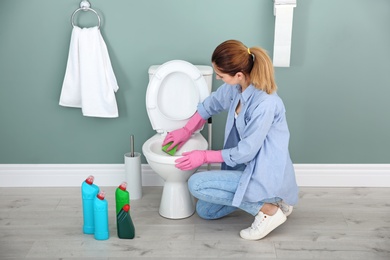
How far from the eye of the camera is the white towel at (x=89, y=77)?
2.77 m

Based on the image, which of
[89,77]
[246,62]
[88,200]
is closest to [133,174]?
[88,200]

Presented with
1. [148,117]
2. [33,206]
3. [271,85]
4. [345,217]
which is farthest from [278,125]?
[33,206]

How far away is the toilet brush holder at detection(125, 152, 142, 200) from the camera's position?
9.34 feet

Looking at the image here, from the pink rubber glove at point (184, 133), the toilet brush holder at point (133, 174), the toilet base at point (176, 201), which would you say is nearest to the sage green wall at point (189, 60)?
the toilet brush holder at point (133, 174)

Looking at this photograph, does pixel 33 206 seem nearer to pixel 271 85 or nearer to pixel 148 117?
pixel 148 117

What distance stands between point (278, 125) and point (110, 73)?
3.30ft

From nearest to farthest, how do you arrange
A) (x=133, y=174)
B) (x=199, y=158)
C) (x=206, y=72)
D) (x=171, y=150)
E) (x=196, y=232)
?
(x=199, y=158) → (x=196, y=232) → (x=171, y=150) → (x=206, y=72) → (x=133, y=174)

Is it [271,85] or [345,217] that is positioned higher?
[271,85]

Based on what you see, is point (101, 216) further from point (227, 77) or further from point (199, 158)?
point (227, 77)

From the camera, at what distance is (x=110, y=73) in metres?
2.84

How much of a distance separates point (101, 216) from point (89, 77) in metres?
0.80

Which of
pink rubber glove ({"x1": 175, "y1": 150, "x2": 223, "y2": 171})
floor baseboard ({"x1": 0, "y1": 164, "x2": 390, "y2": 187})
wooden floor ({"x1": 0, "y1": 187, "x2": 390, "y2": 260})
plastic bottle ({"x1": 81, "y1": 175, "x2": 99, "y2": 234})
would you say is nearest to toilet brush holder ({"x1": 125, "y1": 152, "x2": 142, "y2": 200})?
wooden floor ({"x1": 0, "y1": 187, "x2": 390, "y2": 260})

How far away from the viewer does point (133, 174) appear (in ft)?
9.41

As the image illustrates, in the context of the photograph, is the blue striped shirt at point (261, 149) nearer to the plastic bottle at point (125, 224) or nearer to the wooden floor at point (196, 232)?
the wooden floor at point (196, 232)
